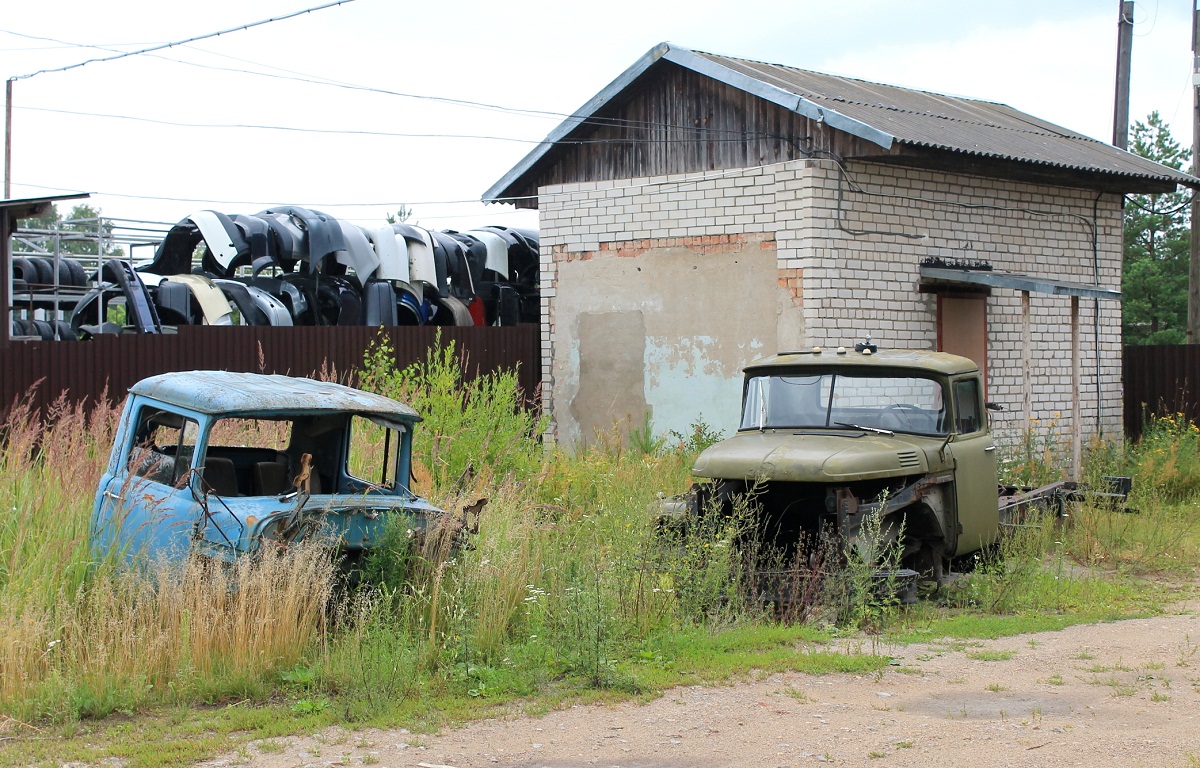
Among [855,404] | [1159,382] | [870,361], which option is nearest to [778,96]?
[870,361]

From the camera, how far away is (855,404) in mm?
9016

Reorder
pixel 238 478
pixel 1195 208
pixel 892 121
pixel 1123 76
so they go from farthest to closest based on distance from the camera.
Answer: pixel 1123 76 < pixel 1195 208 < pixel 892 121 < pixel 238 478

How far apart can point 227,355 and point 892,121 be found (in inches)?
335

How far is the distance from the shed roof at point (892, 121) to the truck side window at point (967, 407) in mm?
4650

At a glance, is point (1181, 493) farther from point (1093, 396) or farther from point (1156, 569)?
point (1156, 569)

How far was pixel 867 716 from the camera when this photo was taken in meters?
5.96

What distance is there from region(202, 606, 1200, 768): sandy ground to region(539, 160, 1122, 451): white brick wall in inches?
278

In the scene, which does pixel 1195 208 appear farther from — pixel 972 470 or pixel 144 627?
pixel 144 627

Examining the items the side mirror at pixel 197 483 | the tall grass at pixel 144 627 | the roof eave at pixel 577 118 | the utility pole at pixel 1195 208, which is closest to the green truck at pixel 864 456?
the tall grass at pixel 144 627

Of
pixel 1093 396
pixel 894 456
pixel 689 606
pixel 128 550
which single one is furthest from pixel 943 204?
pixel 128 550

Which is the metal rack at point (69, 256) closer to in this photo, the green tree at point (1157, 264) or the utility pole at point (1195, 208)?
the utility pole at point (1195, 208)

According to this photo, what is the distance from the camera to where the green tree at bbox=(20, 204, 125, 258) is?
17.8m

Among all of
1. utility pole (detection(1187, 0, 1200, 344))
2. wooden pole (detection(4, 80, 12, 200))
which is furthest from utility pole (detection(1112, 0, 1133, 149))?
wooden pole (detection(4, 80, 12, 200))

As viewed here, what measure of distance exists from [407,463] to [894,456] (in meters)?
3.19
